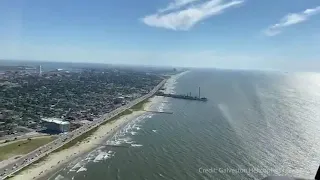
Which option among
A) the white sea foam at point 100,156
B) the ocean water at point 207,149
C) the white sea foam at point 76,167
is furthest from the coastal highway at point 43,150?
the white sea foam at point 100,156

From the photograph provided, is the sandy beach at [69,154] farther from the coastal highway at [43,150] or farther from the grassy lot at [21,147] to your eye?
the grassy lot at [21,147]

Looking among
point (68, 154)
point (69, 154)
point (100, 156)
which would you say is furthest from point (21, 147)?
point (100, 156)

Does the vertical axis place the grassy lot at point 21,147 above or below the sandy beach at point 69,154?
above

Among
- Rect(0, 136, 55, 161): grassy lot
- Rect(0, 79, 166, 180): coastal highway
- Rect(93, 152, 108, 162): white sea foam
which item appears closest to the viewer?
Rect(0, 79, 166, 180): coastal highway

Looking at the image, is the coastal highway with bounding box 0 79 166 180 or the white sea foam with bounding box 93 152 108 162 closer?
the coastal highway with bounding box 0 79 166 180

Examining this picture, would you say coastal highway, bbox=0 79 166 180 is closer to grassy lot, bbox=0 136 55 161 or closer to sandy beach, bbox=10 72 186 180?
sandy beach, bbox=10 72 186 180

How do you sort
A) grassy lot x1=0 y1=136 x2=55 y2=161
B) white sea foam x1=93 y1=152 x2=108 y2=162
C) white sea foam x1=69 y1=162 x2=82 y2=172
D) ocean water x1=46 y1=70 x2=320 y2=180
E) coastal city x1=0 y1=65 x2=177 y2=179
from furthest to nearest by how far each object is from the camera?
coastal city x1=0 y1=65 x2=177 y2=179 < white sea foam x1=93 y1=152 x2=108 y2=162 < grassy lot x1=0 y1=136 x2=55 y2=161 < white sea foam x1=69 y1=162 x2=82 y2=172 < ocean water x1=46 y1=70 x2=320 y2=180

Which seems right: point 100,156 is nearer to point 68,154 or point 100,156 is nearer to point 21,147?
point 68,154

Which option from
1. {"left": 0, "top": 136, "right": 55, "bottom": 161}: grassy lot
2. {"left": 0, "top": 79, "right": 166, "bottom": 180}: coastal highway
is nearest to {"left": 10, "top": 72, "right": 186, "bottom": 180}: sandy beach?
{"left": 0, "top": 79, "right": 166, "bottom": 180}: coastal highway

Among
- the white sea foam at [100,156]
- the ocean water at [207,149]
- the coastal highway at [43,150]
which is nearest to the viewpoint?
the coastal highway at [43,150]

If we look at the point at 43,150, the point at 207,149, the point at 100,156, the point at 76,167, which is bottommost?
the point at 76,167
